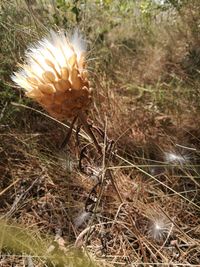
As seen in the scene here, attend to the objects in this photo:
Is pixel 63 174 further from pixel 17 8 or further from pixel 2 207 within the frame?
pixel 17 8

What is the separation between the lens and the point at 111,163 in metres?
1.54

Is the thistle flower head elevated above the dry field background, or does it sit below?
above

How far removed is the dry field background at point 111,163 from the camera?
53.1 inches

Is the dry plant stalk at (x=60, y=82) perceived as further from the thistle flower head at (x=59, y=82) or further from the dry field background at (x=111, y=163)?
the dry field background at (x=111, y=163)

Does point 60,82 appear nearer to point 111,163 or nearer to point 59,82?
point 59,82

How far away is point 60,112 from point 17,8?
1220 millimetres

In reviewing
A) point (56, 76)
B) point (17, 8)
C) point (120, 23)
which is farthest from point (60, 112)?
point (120, 23)

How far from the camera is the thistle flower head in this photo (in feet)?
3.44

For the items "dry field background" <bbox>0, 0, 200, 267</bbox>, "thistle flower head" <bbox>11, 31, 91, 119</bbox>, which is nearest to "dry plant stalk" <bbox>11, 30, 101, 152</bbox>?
"thistle flower head" <bbox>11, 31, 91, 119</bbox>

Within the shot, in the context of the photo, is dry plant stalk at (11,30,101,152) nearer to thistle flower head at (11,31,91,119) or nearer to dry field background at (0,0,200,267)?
thistle flower head at (11,31,91,119)

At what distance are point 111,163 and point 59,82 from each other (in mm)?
567

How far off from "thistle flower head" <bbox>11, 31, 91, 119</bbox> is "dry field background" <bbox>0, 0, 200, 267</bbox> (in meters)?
0.21

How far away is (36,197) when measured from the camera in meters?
1.60

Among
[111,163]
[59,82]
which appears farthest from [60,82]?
[111,163]
